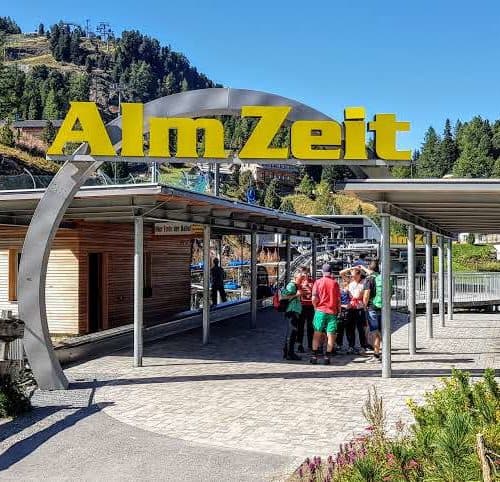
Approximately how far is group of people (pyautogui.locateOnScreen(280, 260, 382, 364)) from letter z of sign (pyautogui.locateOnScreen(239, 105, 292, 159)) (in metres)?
2.84

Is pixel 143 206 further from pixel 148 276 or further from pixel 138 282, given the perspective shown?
pixel 148 276

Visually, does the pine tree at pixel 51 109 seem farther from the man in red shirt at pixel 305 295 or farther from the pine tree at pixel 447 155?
the man in red shirt at pixel 305 295

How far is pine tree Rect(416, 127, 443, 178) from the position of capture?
13662 cm

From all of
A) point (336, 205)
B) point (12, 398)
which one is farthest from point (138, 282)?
point (336, 205)

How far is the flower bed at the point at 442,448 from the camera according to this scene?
3.26 metres

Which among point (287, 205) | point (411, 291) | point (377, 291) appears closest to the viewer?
point (377, 291)

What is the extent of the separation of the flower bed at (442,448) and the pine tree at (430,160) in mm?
133722

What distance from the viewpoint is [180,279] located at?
21.3 m

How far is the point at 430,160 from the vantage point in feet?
461

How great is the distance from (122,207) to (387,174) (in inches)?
199

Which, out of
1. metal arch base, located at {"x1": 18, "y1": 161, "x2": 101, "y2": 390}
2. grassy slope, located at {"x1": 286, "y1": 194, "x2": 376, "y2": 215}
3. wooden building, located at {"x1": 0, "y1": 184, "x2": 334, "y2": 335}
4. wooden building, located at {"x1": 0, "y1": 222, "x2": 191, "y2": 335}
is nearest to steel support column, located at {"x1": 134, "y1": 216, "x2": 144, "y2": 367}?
wooden building, located at {"x1": 0, "y1": 184, "x2": 334, "y2": 335}

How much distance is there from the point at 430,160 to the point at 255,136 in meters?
137

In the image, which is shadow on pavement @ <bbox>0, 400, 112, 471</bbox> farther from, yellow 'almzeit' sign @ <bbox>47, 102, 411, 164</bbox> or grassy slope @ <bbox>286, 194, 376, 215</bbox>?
grassy slope @ <bbox>286, 194, 376, 215</bbox>

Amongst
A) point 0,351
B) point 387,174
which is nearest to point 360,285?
point 387,174
